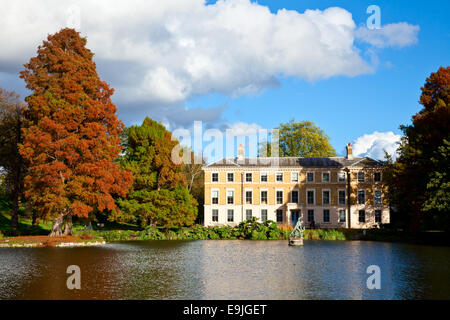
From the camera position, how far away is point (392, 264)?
77.2ft

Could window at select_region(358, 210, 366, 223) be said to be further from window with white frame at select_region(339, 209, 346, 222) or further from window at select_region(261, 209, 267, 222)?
window at select_region(261, 209, 267, 222)

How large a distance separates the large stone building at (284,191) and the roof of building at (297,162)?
24mm

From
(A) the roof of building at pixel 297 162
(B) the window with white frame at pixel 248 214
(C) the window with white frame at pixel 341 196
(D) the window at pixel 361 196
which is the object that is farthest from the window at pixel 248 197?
(D) the window at pixel 361 196

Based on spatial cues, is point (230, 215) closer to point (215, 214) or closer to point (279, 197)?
point (215, 214)

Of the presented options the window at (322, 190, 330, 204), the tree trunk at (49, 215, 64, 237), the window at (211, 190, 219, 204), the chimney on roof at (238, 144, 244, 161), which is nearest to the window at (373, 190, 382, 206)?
the window at (322, 190, 330, 204)

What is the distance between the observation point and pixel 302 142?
243 feet

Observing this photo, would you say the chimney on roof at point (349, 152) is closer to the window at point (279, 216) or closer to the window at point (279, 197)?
the window at point (279, 197)

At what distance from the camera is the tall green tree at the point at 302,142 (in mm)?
72750

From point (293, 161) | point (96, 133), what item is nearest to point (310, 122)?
point (293, 161)

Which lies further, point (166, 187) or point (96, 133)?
point (166, 187)

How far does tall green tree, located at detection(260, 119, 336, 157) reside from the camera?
72750mm
